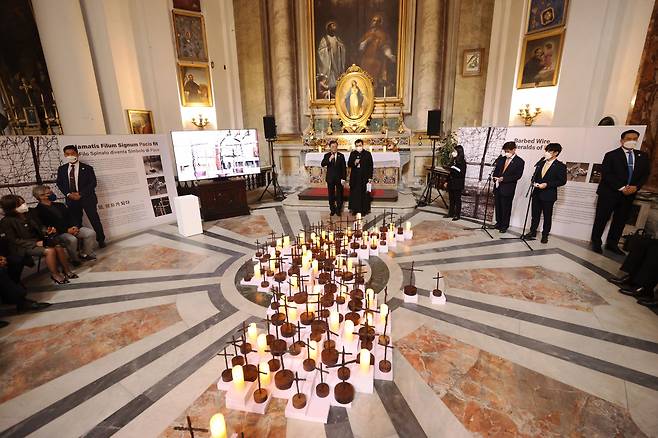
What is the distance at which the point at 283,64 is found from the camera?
11352mm

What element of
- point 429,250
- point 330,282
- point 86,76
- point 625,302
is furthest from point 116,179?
point 625,302

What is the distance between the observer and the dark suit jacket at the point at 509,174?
6.07 meters

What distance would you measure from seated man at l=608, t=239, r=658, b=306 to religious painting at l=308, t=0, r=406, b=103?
28.0 feet

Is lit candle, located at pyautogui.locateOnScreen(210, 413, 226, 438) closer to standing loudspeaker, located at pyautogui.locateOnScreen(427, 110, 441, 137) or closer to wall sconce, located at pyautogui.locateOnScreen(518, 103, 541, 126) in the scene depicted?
standing loudspeaker, located at pyautogui.locateOnScreen(427, 110, 441, 137)

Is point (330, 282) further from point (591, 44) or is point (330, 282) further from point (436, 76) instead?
point (436, 76)

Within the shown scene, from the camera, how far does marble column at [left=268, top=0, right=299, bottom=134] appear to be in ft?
36.3

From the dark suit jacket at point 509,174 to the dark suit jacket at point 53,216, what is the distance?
805cm

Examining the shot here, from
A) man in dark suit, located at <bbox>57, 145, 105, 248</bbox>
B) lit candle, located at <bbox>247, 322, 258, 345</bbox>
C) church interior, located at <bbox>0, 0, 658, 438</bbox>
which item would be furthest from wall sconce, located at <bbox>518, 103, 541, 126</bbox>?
man in dark suit, located at <bbox>57, 145, 105, 248</bbox>

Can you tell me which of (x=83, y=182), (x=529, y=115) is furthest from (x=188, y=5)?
(x=529, y=115)

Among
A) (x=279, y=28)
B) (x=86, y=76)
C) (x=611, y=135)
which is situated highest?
(x=279, y=28)

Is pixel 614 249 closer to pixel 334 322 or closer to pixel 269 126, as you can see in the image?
pixel 334 322

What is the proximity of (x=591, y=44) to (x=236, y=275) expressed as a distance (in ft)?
29.7

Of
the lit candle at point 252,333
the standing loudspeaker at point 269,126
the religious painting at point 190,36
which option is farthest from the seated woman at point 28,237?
the religious painting at point 190,36

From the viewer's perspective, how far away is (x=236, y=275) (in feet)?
15.9
